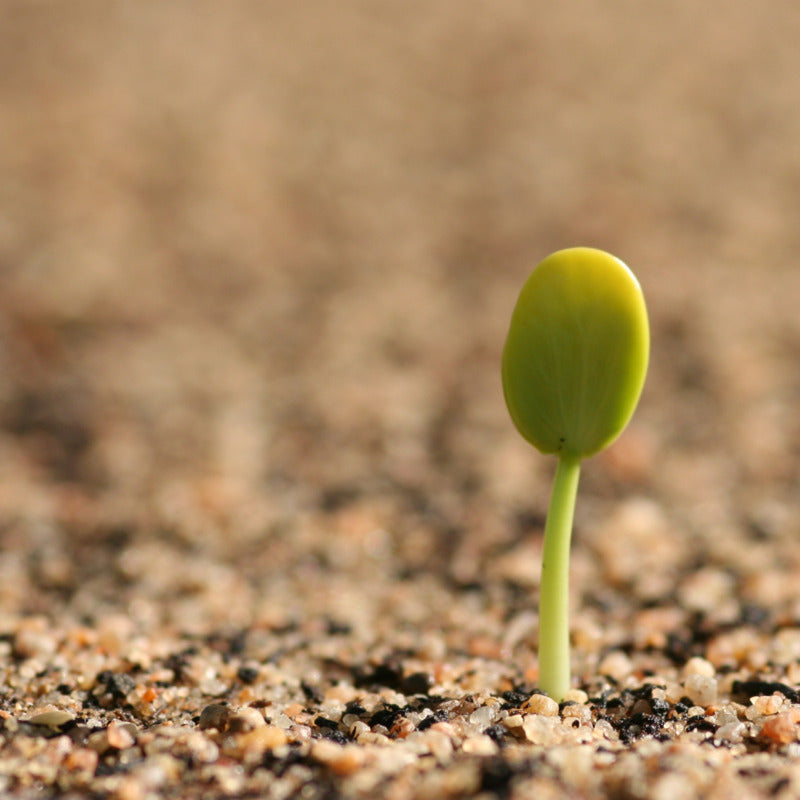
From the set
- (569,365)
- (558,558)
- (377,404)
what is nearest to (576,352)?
(569,365)

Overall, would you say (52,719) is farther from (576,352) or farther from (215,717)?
(576,352)

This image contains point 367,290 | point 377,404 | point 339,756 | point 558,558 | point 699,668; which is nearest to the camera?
point 339,756

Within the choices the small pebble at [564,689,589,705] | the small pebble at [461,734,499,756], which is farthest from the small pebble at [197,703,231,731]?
the small pebble at [564,689,589,705]

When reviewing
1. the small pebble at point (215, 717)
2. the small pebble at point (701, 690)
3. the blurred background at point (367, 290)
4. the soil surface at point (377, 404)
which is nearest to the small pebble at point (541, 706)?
the soil surface at point (377, 404)

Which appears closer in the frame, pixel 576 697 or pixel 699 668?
pixel 576 697

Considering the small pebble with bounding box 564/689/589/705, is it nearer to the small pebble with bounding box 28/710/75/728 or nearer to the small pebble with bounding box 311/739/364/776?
the small pebble with bounding box 311/739/364/776

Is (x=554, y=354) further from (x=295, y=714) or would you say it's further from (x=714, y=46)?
(x=714, y=46)
